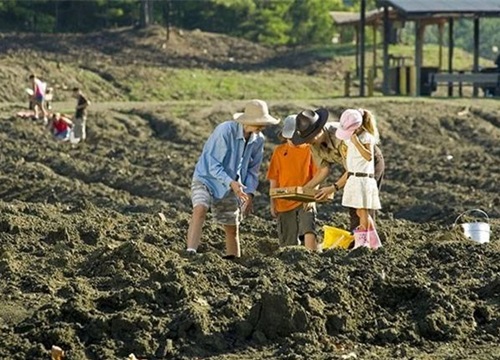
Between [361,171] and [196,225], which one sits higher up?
[361,171]

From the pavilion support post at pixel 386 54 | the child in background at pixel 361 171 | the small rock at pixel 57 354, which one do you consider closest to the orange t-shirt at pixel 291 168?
the child in background at pixel 361 171

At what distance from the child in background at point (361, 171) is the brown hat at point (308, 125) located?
152 millimetres

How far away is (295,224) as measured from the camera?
12430mm

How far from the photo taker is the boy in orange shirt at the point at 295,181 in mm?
12312

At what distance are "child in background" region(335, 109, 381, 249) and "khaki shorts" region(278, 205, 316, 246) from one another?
35cm

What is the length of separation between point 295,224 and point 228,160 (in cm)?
85

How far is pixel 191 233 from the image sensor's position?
12.2m

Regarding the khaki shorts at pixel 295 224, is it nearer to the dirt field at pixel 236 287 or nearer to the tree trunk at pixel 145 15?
the dirt field at pixel 236 287

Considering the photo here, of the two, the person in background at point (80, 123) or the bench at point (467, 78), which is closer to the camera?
the person in background at point (80, 123)

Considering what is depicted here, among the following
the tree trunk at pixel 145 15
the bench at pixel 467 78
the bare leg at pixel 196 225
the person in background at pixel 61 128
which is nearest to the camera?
the bare leg at pixel 196 225

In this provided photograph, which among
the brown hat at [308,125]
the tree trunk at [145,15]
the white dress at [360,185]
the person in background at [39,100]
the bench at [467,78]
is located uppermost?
the brown hat at [308,125]

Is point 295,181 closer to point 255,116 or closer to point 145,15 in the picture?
point 255,116

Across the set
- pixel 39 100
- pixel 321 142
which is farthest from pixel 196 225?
pixel 39 100

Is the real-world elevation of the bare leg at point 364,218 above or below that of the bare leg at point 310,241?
above
